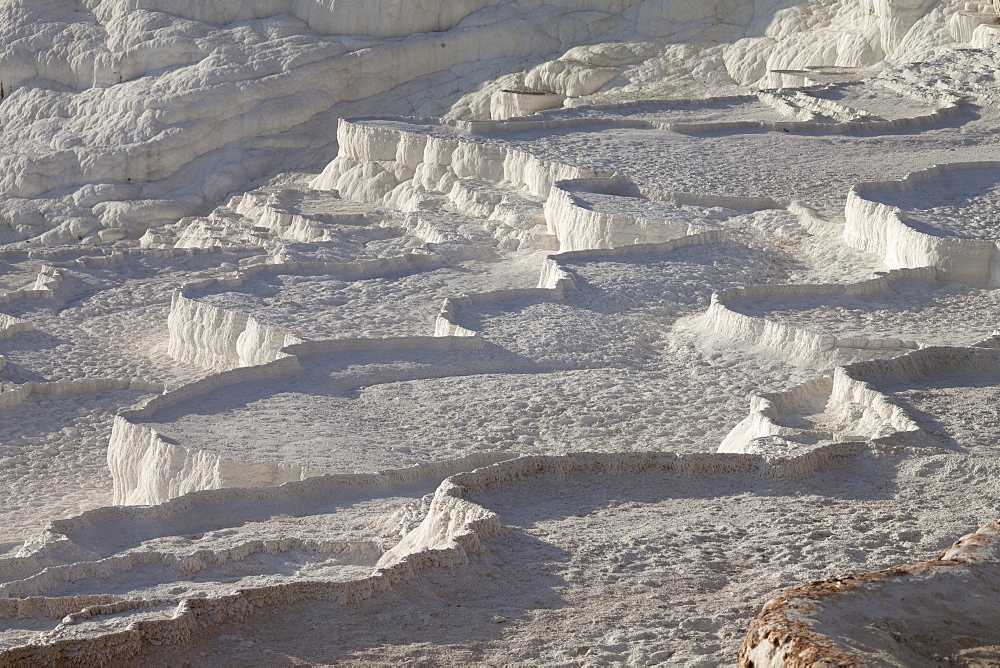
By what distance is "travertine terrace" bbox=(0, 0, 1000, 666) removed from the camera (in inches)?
184

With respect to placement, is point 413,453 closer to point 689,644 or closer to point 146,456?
point 146,456

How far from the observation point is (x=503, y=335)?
31.8 ft

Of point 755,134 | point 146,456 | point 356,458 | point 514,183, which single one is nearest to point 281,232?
point 514,183

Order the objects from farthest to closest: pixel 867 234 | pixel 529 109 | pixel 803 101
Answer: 1. pixel 529 109
2. pixel 803 101
3. pixel 867 234

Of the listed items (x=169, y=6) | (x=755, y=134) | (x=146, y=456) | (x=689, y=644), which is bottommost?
(x=146, y=456)

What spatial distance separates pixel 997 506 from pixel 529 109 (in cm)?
1475

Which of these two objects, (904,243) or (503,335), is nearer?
(503,335)

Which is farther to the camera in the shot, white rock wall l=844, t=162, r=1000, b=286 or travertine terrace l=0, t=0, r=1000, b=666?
white rock wall l=844, t=162, r=1000, b=286

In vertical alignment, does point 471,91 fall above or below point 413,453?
above

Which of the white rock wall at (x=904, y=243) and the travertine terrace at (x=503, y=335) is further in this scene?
the white rock wall at (x=904, y=243)

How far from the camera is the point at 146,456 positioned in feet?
27.4

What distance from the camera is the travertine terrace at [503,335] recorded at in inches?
184

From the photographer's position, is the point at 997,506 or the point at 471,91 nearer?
the point at 997,506

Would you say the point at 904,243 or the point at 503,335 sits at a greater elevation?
the point at 904,243
